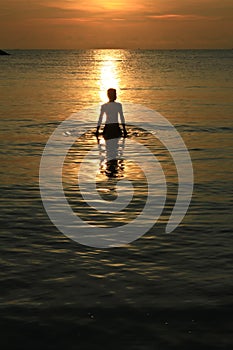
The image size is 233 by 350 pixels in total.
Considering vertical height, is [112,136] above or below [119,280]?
above

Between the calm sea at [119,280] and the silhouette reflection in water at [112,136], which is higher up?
the silhouette reflection in water at [112,136]

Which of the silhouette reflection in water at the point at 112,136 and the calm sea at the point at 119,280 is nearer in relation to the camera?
the calm sea at the point at 119,280

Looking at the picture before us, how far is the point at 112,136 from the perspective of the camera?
85.5ft

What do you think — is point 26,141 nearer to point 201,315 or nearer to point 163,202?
point 163,202

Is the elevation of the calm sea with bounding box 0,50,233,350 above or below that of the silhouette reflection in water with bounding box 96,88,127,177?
below

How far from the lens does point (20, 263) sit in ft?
35.2

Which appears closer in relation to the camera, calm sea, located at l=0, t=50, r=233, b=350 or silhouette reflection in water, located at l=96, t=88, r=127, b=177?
calm sea, located at l=0, t=50, r=233, b=350

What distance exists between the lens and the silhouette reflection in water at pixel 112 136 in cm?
2216

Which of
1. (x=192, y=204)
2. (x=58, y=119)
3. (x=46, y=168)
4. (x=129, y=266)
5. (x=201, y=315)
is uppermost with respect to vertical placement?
(x=58, y=119)

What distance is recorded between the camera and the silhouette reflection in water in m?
22.2

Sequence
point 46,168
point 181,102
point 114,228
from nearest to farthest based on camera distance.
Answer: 1. point 114,228
2. point 46,168
3. point 181,102

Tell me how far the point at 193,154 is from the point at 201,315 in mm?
15244

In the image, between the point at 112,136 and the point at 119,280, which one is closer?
the point at 119,280

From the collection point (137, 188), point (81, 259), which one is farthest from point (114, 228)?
point (137, 188)
